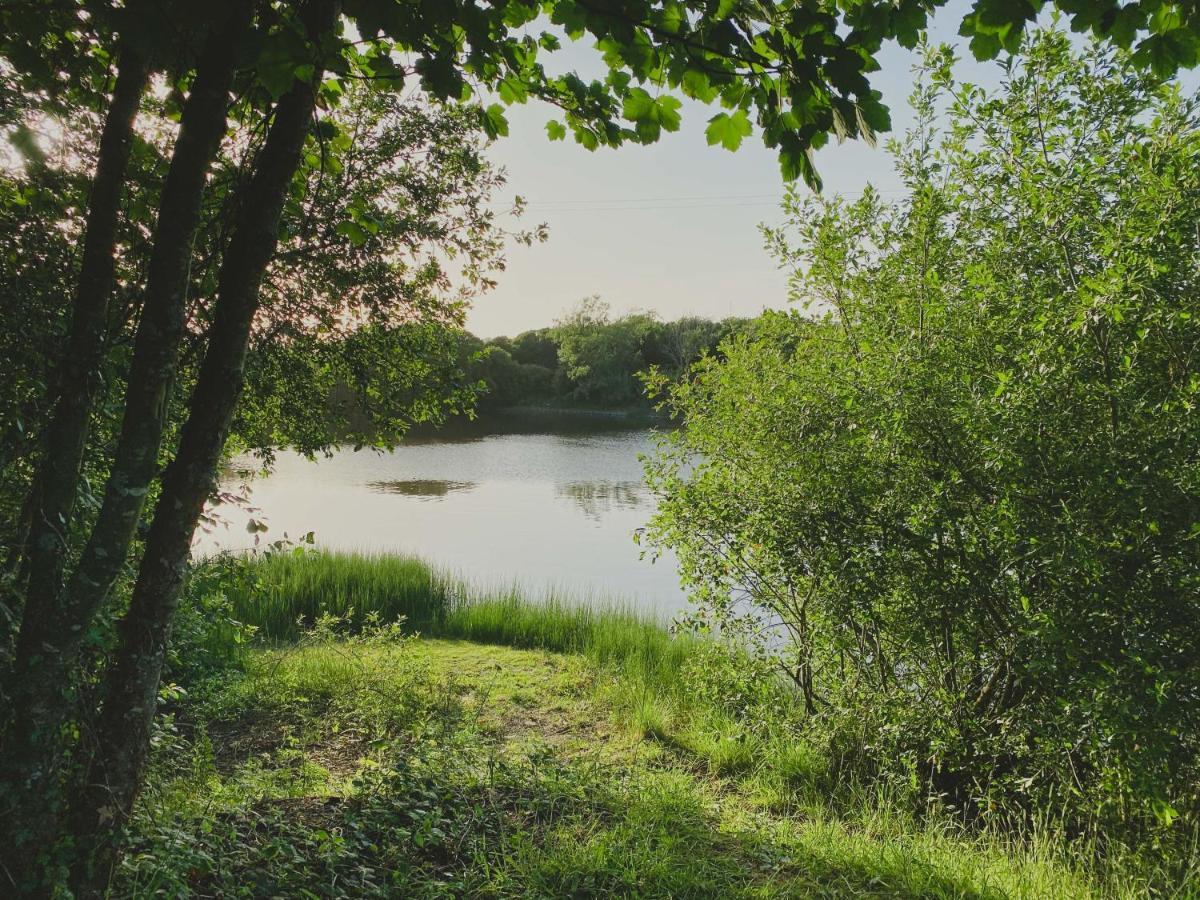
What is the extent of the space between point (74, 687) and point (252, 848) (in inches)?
43.2

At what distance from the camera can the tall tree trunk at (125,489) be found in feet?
6.72

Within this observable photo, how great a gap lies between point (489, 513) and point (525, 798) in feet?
54.3

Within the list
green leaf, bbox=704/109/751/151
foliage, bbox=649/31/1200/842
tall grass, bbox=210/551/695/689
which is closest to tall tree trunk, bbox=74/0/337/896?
green leaf, bbox=704/109/751/151

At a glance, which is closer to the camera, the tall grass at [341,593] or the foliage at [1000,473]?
the foliage at [1000,473]

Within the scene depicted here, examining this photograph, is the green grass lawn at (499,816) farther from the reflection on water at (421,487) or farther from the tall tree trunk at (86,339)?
the reflection on water at (421,487)

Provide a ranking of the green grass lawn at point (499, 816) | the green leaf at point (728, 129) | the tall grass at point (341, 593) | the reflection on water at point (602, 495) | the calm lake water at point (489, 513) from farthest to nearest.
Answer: the reflection on water at point (602, 495) → the calm lake water at point (489, 513) → the tall grass at point (341, 593) → the green grass lawn at point (499, 816) → the green leaf at point (728, 129)

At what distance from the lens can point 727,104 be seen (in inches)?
100

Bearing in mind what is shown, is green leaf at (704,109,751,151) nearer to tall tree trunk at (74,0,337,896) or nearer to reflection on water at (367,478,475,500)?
tall tree trunk at (74,0,337,896)

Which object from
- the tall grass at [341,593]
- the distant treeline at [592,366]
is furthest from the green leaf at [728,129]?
the distant treeline at [592,366]

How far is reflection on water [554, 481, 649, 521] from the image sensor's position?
68.3 ft

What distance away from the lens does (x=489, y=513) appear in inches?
790

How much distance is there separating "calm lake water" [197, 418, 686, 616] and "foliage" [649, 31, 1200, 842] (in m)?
1.78

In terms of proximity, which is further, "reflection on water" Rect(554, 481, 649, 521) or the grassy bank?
"reflection on water" Rect(554, 481, 649, 521)

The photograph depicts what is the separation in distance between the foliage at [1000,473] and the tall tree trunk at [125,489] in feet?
11.4
